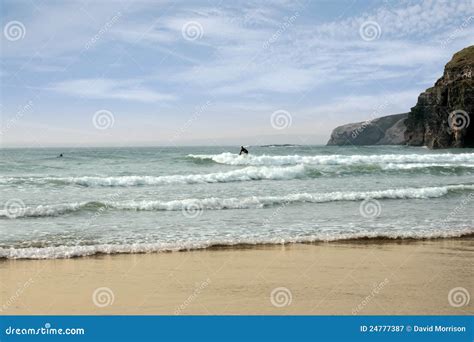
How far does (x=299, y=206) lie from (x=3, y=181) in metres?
13.8

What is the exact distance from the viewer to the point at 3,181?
20562 millimetres

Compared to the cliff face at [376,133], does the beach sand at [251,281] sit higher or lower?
lower

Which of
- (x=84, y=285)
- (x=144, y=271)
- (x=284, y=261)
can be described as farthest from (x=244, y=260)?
(x=84, y=285)

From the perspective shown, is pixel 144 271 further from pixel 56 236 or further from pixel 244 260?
pixel 56 236
